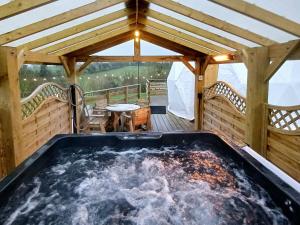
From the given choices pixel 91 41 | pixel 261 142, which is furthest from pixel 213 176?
pixel 91 41

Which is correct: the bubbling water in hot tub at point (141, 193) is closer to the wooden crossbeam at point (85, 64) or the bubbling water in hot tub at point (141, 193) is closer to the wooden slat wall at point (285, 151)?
the wooden slat wall at point (285, 151)

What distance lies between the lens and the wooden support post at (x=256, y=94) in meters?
3.65

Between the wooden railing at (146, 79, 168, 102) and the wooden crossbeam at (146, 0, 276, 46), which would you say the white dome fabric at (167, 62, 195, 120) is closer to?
the wooden railing at (146, 79, 168, 102)

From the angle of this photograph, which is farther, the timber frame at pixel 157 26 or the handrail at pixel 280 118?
the handrail at pixel 280 118

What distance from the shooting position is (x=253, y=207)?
2170 millimetres

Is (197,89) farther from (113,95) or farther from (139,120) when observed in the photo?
(113,95)

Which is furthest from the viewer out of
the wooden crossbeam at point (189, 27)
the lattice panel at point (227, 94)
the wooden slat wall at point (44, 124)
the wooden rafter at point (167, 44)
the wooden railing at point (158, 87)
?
the wooden railing at point (158, 87)

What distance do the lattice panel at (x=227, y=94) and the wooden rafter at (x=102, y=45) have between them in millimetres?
2476

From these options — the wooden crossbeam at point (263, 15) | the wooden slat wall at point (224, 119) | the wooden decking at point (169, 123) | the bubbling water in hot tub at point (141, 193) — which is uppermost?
the wooden crossbeam at point (263, 15)

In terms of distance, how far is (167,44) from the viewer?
6.46 meters

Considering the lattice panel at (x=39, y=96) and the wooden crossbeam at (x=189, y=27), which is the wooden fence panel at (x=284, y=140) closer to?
the wooden crossbeam at (x=189, y=27)

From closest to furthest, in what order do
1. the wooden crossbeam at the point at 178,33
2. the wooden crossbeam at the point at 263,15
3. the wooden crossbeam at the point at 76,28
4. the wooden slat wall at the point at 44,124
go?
the wooden crossbeam at the point at 263,15, the wooden slat wall at the point at 44,124, the wooden crossbeam at the point at 76,28, the wooden crossbeam at the point at 178,33

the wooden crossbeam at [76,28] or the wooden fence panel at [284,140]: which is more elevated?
the wooden crossbeam at [76,28]

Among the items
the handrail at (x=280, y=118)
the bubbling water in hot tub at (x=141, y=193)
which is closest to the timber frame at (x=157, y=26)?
the handrail at (x=280, y=118)
